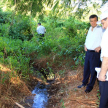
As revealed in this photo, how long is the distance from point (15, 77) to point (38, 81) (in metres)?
1.21

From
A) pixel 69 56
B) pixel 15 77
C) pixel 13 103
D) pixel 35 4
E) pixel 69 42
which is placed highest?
pixel 35 4

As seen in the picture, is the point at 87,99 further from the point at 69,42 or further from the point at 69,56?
the point at 69,42

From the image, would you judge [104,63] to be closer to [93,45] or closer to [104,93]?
[104,93]

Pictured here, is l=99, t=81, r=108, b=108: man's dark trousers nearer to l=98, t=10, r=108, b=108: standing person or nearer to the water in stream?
l=98, t=10, r=108, b=108: standing person

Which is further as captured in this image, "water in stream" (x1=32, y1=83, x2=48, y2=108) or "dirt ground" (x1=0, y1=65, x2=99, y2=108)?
"water in stream" (x1=32, y1=83, x2=48, y2=108)

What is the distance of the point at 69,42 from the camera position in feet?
21.3

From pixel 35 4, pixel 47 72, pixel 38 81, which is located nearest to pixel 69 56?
pixel 47 72

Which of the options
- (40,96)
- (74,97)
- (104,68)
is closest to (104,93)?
(104,68)

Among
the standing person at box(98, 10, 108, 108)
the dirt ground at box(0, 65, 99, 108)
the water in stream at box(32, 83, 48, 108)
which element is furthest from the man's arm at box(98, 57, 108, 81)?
the water in stream at box(32, 83, 48, 108)

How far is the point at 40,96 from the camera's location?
163 inches

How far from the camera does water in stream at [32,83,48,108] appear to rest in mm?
3709

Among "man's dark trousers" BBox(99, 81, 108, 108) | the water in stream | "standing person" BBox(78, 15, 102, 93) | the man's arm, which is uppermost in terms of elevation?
"standing person" BBox(78, 15, 102, 93)

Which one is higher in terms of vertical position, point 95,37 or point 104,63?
point 95,37

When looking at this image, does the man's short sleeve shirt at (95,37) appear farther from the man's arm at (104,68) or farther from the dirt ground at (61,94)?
the man's arm at (104,68)
